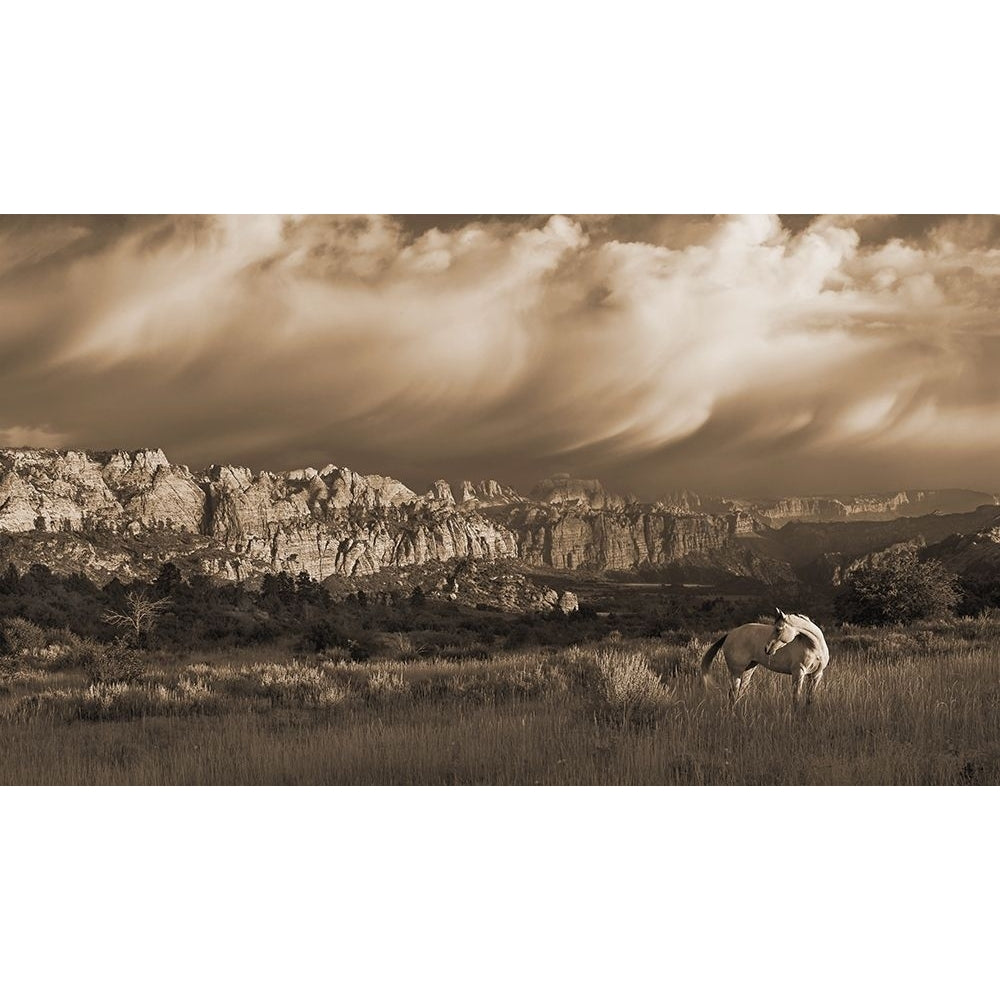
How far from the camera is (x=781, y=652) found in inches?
275

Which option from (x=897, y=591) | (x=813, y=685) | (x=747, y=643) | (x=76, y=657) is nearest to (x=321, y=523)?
(x=76, y=657)

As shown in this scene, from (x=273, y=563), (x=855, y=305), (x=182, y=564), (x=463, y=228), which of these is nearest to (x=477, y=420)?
(x=463, y=228)

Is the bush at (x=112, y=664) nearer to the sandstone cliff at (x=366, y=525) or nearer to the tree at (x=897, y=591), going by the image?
the sandstone cliff at (x=366, y=525)

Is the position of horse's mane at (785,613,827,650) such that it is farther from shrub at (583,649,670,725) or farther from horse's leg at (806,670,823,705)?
shrub at (583,649,670,725)

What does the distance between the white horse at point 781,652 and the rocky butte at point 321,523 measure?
3.94ft

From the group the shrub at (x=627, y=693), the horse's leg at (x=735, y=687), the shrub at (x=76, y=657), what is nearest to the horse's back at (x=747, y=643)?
the horse's leg at (x=735, y=687)

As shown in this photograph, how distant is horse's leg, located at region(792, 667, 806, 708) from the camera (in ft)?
22.5

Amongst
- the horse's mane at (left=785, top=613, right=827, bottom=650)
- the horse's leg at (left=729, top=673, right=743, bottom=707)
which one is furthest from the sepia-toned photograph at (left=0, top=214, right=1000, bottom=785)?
the horse's mane at (left=785, top=613, right=827, bottom=650)

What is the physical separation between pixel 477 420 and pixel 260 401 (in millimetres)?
1923

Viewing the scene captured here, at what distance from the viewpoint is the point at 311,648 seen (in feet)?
26.0

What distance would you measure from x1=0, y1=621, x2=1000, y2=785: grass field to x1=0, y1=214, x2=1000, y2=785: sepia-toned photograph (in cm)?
6

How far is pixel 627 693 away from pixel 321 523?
3101 mm

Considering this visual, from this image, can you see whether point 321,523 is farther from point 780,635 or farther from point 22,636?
point 780,635

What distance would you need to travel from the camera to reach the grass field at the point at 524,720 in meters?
6.40
